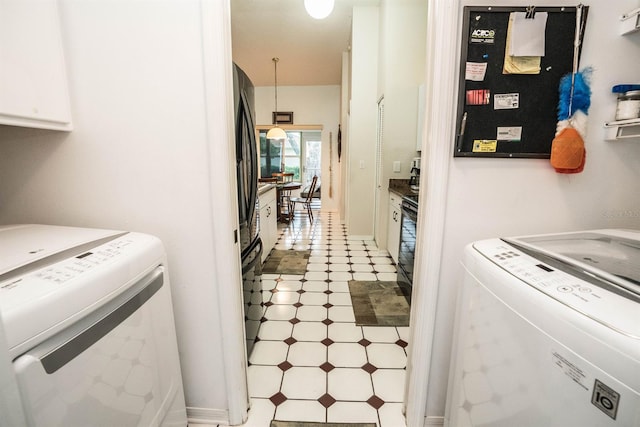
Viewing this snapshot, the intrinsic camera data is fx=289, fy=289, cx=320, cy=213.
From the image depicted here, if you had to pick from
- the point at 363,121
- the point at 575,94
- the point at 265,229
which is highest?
the point at 363,121

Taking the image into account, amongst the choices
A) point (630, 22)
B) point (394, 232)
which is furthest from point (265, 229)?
point (630, 22)

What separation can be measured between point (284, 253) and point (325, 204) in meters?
3.70

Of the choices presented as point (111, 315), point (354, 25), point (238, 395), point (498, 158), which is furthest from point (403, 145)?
point (111, 315)

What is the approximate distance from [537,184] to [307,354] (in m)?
1.68

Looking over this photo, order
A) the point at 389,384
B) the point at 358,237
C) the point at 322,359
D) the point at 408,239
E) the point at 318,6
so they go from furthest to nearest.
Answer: the point at 358,237, the point at 318,6, the point at 408,239, the point at 322,359, the point at 389,384

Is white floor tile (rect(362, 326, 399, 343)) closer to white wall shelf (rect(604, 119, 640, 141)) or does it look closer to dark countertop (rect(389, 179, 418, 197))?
dark countertop (rect(389, 179, 418, 197))

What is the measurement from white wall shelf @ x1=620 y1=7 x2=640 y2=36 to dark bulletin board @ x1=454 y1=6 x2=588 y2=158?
139mm

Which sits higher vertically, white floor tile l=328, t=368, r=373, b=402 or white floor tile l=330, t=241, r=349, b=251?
white floor tile l=330, t=241, r=349, b=251

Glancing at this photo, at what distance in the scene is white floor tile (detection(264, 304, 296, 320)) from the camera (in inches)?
96.6

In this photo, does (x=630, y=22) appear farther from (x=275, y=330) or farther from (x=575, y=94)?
(x=275, y=330)

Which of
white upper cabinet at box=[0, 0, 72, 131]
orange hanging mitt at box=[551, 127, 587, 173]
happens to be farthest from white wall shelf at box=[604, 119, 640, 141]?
white upper cabinet at box=[0, 0, 72, 131]

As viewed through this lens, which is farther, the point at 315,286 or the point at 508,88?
the point at 315,286

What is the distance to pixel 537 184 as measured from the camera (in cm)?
123

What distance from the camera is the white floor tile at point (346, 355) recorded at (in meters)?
1.91
